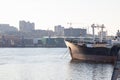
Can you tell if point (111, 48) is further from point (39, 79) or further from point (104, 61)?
point (39, 79)

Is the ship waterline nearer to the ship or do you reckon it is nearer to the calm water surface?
the ship

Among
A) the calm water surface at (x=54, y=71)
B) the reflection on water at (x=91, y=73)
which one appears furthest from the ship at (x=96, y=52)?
the reflection on water at (x=91, y=73)

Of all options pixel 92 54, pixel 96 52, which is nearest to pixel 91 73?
pixel 96 52

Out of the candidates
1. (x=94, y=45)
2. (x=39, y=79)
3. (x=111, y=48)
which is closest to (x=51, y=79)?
(x=39, y=79)

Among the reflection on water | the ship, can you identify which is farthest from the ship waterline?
the reflection on water

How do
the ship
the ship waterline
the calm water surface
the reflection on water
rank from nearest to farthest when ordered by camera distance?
the calm water surface, the reflection on water, the ship, the ship waterline

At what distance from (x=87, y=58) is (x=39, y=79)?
29.2m

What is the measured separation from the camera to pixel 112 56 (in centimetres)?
6688

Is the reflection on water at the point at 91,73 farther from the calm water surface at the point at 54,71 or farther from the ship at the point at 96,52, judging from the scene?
the ship at the point at 96,52

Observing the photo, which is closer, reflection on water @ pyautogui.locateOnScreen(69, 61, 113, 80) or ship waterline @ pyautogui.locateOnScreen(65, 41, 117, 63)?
reflection on water @ pyautogui.locateOnScreen(69, 61, 113, 80)

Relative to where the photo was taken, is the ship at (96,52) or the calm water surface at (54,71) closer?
the calm water surface at (54,71)

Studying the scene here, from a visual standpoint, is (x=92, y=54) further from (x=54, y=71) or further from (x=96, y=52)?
(x=54, y=71)

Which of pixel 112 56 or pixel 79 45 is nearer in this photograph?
pixel 112 56

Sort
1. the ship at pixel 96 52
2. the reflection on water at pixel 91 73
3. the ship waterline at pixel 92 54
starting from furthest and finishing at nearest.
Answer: the ship waterline at pixel 92 54 → the ship at pixel 96 52 → the reflection on water at pixel 91 73
